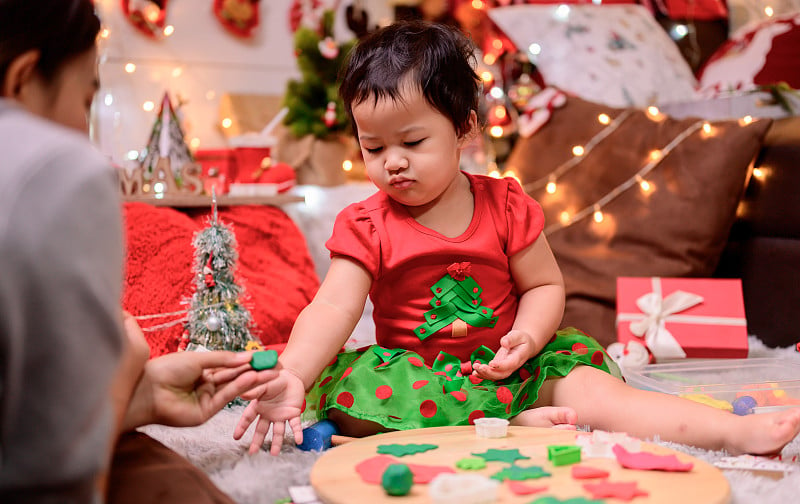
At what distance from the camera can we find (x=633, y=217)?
174 cm

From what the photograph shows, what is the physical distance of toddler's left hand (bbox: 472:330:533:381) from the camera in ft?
3.34

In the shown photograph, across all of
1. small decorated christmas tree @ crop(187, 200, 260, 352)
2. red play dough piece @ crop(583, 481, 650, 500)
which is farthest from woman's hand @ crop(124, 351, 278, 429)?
small decorated christmas tree @ crop(187, 200, 260, 352)

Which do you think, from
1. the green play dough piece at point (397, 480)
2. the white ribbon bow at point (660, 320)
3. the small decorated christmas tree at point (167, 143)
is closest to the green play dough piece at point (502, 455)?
the green play dough piece at point (397, 480)

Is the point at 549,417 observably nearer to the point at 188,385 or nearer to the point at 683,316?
the point at 188,385

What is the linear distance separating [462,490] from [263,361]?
267 millimetres

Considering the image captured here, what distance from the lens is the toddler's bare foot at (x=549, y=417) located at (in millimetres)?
979

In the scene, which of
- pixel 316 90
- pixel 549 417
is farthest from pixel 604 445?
pixel 316 90

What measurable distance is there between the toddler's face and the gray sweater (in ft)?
1.92

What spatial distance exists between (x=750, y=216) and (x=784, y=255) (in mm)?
140

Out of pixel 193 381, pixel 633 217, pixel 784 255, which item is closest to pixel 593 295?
pixel 633 217

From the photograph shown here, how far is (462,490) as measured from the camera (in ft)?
2.22

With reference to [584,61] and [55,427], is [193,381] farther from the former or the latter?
[584,61]

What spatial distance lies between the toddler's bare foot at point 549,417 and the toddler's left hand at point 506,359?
0.19 ft

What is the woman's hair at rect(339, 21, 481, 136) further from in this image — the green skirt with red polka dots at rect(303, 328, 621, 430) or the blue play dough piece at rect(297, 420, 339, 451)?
the blue play dough piece at rect(297, 420, 339, 451)
